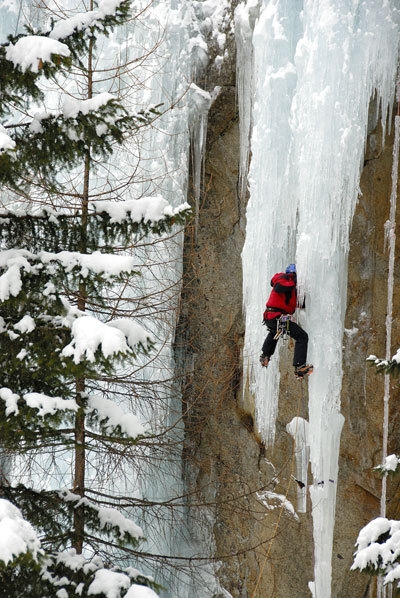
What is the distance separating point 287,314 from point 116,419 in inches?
95.5

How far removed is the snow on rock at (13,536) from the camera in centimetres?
262

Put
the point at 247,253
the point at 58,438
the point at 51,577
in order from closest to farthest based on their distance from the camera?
the point at 51,577 → the point at 58,438 → the point at 247,253

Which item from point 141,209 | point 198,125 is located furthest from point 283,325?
point 198,125

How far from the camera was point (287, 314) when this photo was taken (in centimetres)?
632

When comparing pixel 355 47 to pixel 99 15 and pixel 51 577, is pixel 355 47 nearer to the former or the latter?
pixel 99 15

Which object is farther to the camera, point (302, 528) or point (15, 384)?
point (302, 528)

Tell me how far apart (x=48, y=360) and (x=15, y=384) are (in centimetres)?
33

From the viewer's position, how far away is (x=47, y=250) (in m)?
4.62

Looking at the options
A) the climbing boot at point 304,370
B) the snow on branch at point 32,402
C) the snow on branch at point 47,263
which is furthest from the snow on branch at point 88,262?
the climbing boot at point 304,370

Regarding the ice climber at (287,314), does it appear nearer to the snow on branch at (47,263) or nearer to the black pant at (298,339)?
the black pant at (298,339)

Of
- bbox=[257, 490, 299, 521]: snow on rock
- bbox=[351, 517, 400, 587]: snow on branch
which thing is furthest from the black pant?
bbox=[351, 517, 400, 587]: snow on branch

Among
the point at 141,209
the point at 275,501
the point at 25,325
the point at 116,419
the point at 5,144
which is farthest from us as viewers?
the point at 275,501

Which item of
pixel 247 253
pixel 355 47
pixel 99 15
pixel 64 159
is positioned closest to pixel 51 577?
pixel 64 159

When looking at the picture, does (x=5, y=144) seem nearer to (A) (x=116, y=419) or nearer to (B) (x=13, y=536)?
(B) (x=13, y=536)
